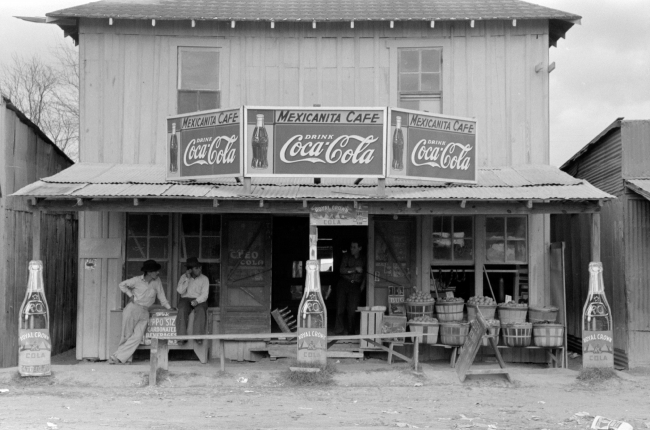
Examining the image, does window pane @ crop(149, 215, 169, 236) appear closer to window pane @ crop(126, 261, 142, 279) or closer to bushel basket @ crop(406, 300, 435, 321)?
window pane @ crop(126, 261, 142, 279)

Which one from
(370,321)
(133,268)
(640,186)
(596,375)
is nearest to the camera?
(596,375)

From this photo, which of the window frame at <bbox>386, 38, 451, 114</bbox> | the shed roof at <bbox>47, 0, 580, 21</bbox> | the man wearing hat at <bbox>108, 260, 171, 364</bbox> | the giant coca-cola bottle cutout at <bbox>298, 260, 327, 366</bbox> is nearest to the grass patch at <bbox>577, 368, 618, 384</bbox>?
the giant coca-cola bottle cutout at <bbox>298, 260, 327, 366</bbox>

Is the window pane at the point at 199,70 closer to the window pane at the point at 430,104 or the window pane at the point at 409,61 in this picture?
the window pane at the point at 409,61

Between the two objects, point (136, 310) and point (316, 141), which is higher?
point (316, 141)

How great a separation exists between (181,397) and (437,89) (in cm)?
734

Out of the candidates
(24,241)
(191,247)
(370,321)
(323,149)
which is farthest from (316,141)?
(24,241)

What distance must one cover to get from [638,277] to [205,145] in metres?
7.82

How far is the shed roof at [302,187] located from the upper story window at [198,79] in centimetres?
146

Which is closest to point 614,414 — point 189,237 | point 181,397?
point 181,397

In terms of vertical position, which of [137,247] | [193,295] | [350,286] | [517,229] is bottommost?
[193,295]

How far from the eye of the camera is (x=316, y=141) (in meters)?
12.3

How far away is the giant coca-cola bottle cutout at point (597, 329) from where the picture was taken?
39.1 feet

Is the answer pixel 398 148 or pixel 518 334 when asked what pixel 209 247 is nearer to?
pixel 398 148

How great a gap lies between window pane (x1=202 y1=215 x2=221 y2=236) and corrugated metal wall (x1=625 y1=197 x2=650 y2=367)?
7.36 meters
